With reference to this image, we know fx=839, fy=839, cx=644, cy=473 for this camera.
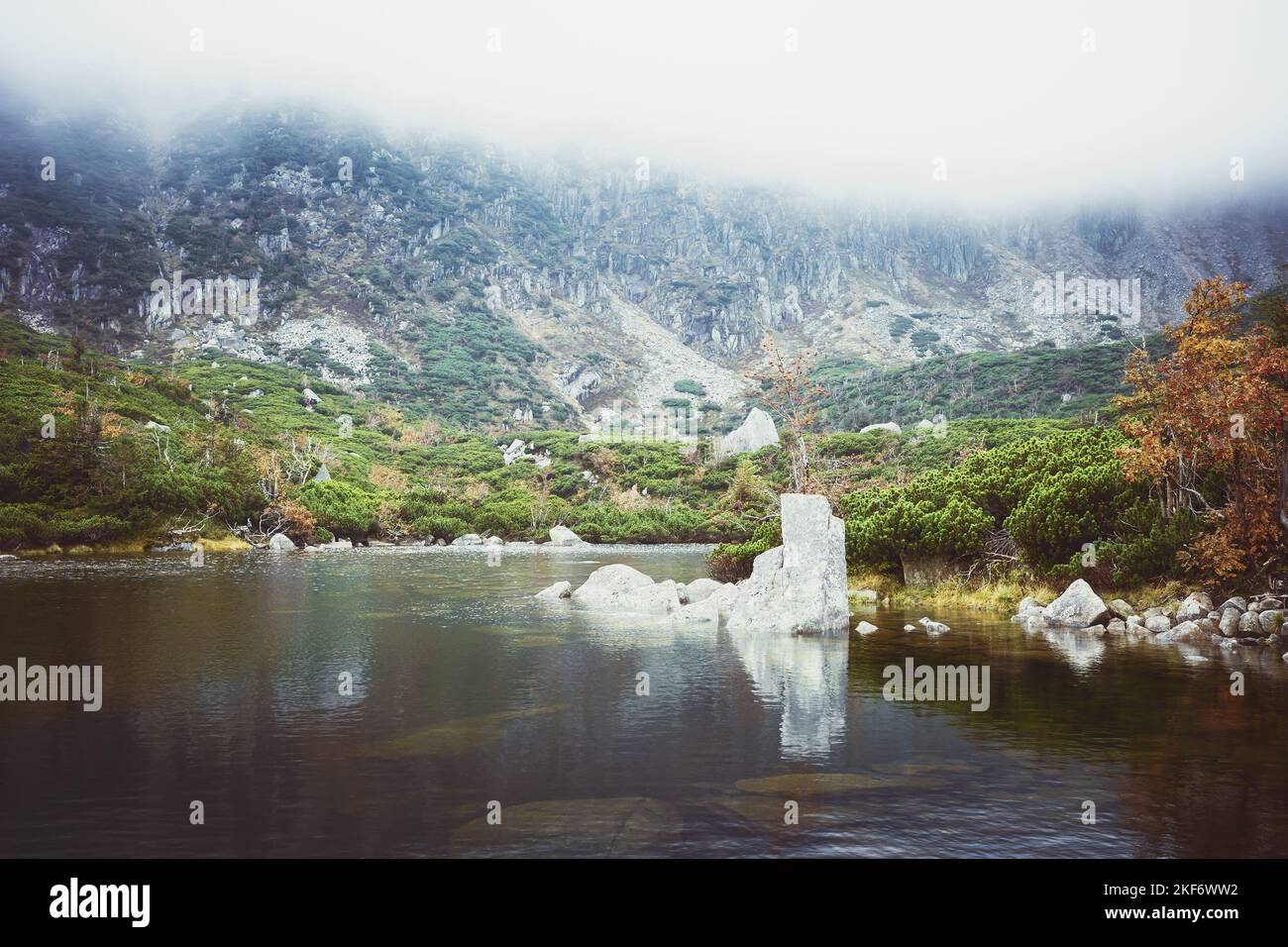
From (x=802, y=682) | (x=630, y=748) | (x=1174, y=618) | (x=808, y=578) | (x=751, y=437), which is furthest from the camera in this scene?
(x=751, y=437)

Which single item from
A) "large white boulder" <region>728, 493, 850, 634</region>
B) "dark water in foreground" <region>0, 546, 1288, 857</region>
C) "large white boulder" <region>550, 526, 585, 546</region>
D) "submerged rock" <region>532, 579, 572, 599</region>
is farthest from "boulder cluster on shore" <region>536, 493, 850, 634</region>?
"large white boulder" <region>550, 526, 585, 546</region>

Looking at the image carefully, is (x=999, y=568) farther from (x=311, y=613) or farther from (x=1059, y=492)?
(x=311, y=613)

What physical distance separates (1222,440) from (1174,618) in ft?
17.4

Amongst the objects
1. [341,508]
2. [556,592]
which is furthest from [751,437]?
[556,592]

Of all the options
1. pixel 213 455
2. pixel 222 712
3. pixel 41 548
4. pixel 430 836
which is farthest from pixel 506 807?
pixel 213 455

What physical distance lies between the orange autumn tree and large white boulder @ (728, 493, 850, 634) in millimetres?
9220

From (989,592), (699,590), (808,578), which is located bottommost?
(699,590)

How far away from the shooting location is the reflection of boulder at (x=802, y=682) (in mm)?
14148

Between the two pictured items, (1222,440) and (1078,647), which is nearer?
(1078,647)

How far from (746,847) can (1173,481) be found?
2362cm

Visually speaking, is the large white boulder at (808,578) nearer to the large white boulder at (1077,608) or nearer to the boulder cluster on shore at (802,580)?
the boulder cluster on shore at (802,580)

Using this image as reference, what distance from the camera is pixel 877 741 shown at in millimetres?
13844

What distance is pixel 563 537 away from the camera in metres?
89.8

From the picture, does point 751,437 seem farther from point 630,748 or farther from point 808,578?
point 630,748
